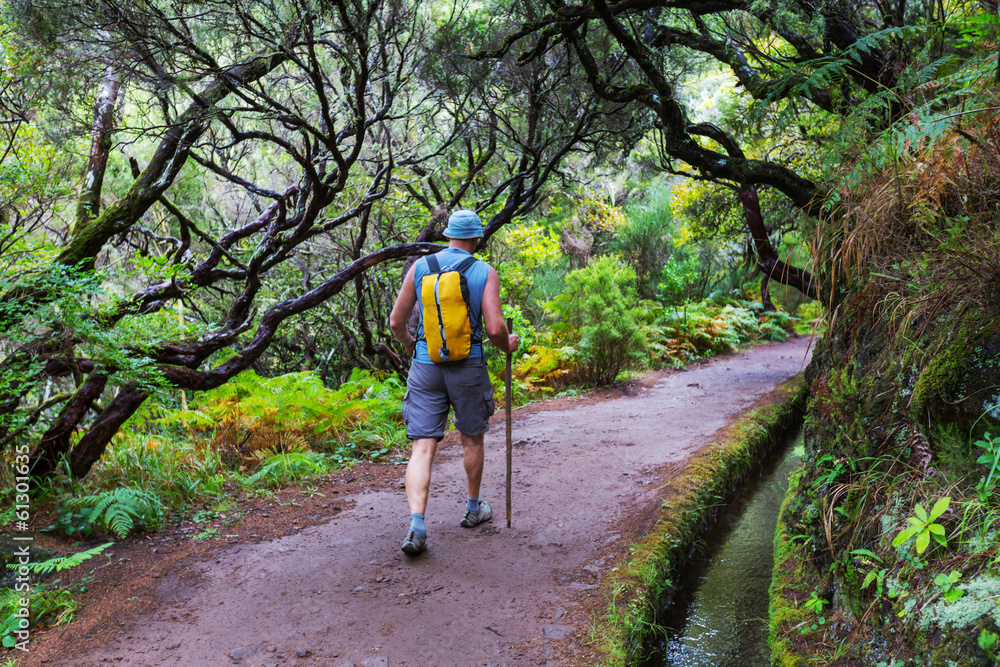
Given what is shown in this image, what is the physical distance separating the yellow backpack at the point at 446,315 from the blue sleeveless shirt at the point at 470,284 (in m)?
0.06

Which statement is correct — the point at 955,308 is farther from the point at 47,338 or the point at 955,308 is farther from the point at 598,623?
the point at 47,338

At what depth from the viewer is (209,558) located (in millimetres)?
3980

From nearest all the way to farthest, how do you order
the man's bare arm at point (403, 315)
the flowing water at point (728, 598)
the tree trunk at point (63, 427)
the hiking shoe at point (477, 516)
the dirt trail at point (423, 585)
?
the dirt trail at point (423, 585)
the flowing water at point (728, 598)
the man's bare arm at point (403, 315)
the hiking shoe at point (477, 516)
the tree trunk at point (63, 427)

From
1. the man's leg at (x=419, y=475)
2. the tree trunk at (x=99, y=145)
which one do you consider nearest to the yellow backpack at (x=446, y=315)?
the man's leg at (x=419, y=475)

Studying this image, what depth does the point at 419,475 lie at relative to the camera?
3.81 metres

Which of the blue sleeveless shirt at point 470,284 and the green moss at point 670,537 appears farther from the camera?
the blue sleeveless shirt at point 470,284

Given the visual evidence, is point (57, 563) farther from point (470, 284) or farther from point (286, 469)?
point (470, 284)

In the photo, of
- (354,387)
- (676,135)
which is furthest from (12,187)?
(676,135)

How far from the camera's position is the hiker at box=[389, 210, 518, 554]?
3771 mm

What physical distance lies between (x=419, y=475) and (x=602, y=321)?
20.4 feet

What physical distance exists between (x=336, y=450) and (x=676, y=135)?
5.07m

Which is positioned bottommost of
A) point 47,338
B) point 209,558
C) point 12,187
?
point 209,558

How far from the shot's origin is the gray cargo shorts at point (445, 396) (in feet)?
12.7

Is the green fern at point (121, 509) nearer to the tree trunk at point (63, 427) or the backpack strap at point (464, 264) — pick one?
the tree trunk at point (63, 427)
